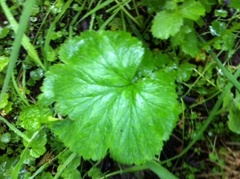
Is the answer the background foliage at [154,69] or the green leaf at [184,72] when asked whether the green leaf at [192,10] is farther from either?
the green leaf at [184,72]

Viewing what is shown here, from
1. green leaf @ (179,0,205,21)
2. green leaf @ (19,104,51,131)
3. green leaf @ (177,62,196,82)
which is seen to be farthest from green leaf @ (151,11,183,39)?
green leaf @ (19,104,51,131)

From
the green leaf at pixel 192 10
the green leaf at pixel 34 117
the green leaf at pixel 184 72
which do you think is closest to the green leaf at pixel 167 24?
the green leaf at pixel 192 10

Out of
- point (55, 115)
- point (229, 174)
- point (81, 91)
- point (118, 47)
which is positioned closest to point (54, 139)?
point (55, 115)

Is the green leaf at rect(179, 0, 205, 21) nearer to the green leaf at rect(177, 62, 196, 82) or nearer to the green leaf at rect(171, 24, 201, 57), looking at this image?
the green leaf at rect(171, 24, 201, 57)

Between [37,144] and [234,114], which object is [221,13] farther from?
[37,144]

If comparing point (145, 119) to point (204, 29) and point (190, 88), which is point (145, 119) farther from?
point (204, 29)

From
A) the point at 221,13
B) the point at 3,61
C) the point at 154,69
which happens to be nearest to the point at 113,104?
the point at 154,69
